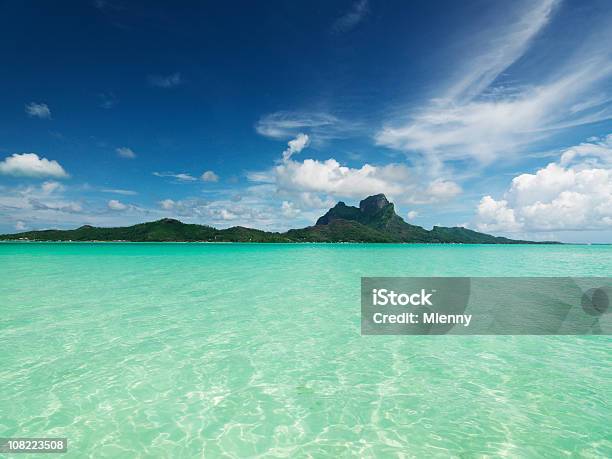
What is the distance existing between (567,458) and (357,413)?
151 inches

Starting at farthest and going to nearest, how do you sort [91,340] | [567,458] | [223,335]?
[223,335] → [91,340] → [567,458]

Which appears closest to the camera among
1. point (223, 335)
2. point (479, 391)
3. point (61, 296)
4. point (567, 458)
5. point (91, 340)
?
point (567, 458)

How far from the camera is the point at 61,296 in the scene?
65.2 ft

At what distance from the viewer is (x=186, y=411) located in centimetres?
718

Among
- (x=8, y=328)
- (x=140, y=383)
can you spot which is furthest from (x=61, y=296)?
(x=140, y=383)

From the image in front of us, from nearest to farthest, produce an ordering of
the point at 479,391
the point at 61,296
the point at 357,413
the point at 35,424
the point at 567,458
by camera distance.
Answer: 1. the point at 567,458
2. the point at 35,424
3. the point at 357,413
4. the point at 479,391
5. the point at 61,296

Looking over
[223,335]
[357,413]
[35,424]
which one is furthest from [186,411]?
[223,335]

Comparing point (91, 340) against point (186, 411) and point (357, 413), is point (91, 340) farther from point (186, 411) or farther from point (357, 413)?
point (357, 413)

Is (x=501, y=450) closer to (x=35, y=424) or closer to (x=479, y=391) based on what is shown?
(x=479, y=391)

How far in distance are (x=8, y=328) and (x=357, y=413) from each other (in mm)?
14683

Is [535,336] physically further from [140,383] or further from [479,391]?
[140,383]

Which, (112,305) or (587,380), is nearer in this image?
(587,380)

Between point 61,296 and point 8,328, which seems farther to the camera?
point 61,296

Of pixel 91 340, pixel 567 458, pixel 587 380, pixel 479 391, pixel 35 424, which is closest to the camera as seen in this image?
pixel 567 458
